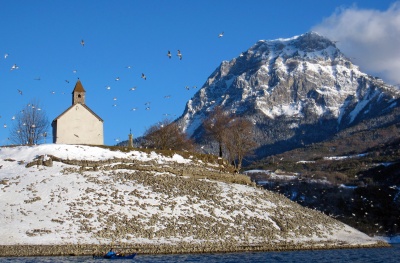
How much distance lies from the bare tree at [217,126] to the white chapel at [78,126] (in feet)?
63.8

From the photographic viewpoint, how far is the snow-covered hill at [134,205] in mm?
51906

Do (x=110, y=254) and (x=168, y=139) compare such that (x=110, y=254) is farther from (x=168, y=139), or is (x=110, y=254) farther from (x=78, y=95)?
(x=168, y=139)

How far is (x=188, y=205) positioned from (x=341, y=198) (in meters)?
89.5

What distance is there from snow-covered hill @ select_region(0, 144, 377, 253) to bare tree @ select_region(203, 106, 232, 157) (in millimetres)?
18258

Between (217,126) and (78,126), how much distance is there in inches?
921

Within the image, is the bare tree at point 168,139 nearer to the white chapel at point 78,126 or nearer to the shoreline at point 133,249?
the white chapel at point 78,126

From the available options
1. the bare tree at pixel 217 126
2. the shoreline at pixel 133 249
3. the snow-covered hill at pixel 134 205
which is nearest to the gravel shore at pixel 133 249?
the shoreline at pixel 133 249

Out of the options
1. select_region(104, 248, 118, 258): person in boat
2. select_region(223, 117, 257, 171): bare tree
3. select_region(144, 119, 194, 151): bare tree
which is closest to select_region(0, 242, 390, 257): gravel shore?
select_region(104, 248, 118, 258): person in boat

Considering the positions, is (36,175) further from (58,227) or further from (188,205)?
(188,205)

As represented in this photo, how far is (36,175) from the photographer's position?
61.0m

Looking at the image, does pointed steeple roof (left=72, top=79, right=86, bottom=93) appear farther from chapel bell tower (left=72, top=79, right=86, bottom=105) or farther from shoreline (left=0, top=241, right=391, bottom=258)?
shoreline (left=0, top=241, right=391, bottom=258)

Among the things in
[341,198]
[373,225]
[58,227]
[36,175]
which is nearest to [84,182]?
[36,175]

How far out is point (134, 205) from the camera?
56719 millimetres

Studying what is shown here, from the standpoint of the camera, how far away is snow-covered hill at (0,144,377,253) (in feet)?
170
